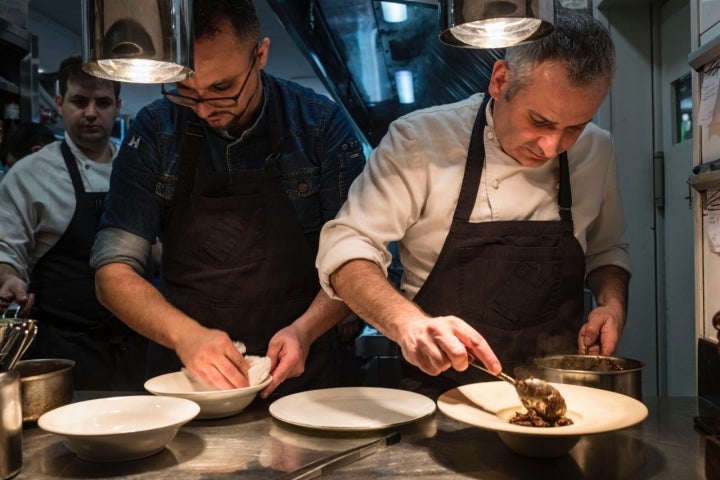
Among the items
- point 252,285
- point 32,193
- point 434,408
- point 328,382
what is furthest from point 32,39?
point 434,408

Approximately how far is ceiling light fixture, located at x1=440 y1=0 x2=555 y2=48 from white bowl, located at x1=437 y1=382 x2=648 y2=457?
64 cm

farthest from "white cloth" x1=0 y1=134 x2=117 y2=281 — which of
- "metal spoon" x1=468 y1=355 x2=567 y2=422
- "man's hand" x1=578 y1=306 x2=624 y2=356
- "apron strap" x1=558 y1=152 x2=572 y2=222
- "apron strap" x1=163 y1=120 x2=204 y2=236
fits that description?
"metal spoon" x1=468 y1=355 x2=567 y2=422

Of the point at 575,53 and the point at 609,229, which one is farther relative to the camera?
the point at 609,229

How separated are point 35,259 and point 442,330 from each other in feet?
6.95

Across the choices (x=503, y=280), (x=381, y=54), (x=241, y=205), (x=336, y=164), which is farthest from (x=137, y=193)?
(x=381, y=54)

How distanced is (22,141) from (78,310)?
94cm

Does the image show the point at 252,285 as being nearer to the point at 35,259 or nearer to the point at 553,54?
the point at 553,54

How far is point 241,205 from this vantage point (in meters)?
1.98

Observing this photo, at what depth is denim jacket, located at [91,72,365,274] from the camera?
192cm

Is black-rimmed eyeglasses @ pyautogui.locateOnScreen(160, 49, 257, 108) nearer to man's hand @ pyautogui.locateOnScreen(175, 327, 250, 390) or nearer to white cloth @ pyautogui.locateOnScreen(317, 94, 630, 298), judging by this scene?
white cloth @ pyautogui.locateOnScreen(317, 94, 630, 298)

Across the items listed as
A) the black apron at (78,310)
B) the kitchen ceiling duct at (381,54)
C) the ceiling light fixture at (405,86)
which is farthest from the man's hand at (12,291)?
the ceiling light fixture at (405,86)

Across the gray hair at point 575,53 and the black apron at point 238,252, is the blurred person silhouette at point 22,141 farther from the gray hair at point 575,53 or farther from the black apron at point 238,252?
the gray hair at point 575,53

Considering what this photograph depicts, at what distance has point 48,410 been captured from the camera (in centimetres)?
139

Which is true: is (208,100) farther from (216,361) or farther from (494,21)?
(494,21)
